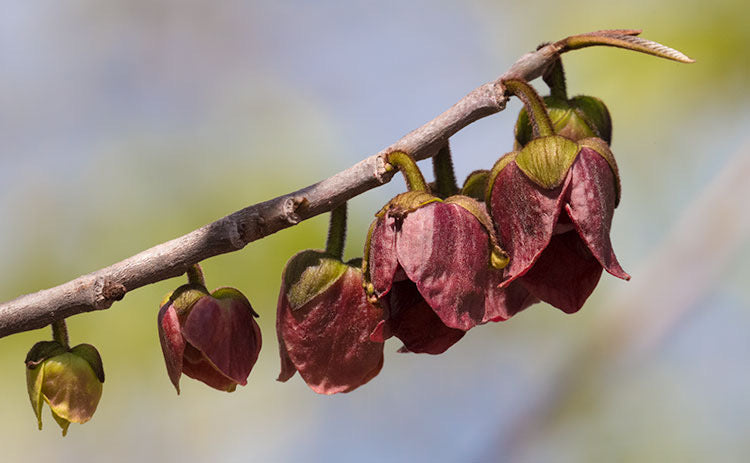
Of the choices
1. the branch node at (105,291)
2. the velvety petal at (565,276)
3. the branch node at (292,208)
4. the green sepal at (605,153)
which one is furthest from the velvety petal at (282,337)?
the green sepal at (605,153)

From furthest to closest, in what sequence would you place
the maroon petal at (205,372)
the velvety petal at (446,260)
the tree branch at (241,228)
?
1. the maroon petal at (205,372)
2. the tree branch at (241,228)
3. the velvety petal at (446,260)

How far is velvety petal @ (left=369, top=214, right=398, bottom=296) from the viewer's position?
1035 millimetres

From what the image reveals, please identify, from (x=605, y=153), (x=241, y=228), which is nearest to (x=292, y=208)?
(x=241, y=228)

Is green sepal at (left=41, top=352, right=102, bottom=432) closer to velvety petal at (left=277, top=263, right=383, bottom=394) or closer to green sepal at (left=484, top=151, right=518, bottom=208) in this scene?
velvety petal at (left=277, top=263, right=383, bottom=394)

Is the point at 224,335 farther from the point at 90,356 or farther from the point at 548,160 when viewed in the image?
the point at 548,160

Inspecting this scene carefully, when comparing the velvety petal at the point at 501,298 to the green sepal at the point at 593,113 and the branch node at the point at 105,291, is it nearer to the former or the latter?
the green sepal at the point at 593,113

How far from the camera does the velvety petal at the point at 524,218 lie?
1.02m

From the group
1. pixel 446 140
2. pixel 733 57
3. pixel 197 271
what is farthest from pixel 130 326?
pixel 733 57

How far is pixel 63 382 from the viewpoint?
4.00 feet

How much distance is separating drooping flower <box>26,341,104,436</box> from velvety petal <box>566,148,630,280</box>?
73 cm

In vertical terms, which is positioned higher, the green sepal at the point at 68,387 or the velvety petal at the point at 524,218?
the green sepal at the point at 68,387

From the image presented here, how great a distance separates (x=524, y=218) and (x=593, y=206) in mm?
83

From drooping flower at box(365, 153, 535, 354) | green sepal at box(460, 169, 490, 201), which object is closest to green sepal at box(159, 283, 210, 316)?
drooping flower at box(365, 153, 535, 354)

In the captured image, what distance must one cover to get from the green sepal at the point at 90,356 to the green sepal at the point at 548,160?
683 mm
